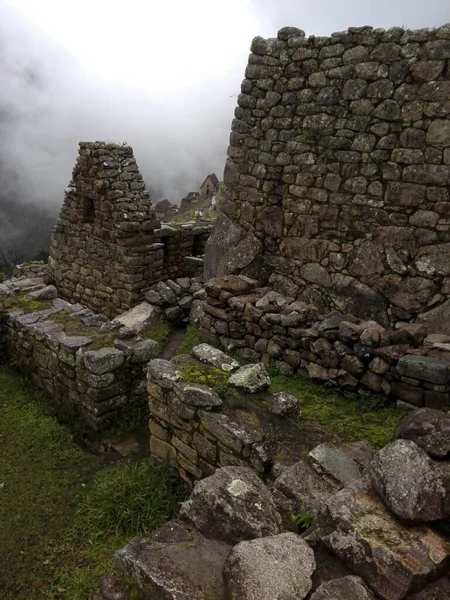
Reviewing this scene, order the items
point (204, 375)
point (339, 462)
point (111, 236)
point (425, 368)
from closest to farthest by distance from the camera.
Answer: point (339, 462) → point (425, 368) → point (204, 375) → point (111, 236)

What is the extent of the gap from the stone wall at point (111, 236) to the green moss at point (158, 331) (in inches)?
51.4

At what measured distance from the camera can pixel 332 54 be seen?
22.9 feet

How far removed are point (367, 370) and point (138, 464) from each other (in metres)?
3.16

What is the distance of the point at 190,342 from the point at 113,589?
5.61m

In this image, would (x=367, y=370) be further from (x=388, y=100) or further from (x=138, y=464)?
(x=388, y=100)

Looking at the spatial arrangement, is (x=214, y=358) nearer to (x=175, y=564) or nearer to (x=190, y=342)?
(x=190, y=342)

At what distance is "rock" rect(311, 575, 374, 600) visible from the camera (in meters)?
2.20

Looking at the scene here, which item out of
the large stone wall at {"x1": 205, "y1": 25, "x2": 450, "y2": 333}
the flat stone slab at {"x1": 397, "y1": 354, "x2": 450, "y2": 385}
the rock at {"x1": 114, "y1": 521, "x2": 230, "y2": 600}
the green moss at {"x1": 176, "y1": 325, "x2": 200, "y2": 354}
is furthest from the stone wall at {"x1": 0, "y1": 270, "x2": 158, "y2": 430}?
the rock at {"x1": 114, "y1": 521, "x2": 230, "y2": 600}

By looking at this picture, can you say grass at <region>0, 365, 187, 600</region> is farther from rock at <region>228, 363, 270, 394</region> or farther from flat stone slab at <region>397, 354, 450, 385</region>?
flat stone slab at <region>397, 354, 450, 385</region>

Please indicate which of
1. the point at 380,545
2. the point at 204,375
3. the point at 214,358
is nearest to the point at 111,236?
the point at 214,358

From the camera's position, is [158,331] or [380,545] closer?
[380,545]

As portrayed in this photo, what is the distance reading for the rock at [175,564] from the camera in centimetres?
239

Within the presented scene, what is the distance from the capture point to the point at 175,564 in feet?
8.38

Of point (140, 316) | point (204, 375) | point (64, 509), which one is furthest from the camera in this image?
point (140, 316)
